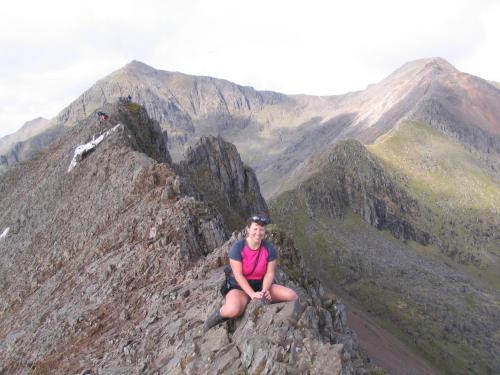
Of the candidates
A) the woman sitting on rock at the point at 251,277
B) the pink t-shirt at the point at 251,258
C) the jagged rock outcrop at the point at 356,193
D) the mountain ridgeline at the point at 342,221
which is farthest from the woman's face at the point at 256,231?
the jagged rock outcrop at the point at 356,193

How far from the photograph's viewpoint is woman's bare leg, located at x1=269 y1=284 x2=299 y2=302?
16.0 m

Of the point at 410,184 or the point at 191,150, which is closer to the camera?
the point at 191,150

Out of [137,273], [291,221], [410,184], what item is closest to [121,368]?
[137,273]

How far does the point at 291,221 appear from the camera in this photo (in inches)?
5787

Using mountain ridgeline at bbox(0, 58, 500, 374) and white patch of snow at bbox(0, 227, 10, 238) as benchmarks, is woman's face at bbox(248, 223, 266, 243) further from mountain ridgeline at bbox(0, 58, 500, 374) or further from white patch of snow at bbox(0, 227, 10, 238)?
white patch of snow at bbox(0, 227, 10, 238)

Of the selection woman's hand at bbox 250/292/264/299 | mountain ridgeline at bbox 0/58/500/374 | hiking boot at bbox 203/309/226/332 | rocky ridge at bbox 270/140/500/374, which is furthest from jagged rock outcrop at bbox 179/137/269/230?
woman's hand at bbox 250/292/264/299

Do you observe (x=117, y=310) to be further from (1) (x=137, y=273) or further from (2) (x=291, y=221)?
(2) (x=291, y=221)

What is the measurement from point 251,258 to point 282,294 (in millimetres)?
1606

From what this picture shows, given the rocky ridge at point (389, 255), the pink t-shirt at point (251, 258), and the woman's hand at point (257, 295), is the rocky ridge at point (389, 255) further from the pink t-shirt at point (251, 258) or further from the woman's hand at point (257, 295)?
the woman's hand at point (257, 295)

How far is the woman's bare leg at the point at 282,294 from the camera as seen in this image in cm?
1600

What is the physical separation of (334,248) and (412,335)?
3664 centimetres

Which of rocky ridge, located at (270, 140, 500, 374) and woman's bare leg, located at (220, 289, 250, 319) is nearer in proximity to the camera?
woman's bare leg, located at (220, 289, 250, 319)

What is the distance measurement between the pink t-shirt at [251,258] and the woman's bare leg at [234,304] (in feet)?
2.26

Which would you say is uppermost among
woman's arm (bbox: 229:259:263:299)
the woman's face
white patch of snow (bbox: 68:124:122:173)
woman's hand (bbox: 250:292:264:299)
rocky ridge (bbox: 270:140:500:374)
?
white patch of snow (bbox: 68:124:122:173)
